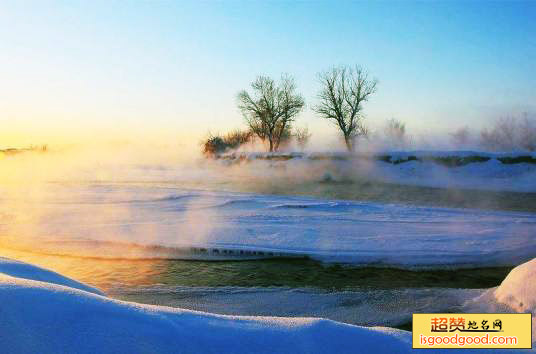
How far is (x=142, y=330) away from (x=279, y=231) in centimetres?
626

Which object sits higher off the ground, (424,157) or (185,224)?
(424,157)

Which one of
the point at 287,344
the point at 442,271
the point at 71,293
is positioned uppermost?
the point at 71,293

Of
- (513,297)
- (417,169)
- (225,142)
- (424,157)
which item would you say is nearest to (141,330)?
(513,297)

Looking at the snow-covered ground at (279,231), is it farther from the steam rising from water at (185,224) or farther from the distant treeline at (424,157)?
the distant treeline at (424,157)

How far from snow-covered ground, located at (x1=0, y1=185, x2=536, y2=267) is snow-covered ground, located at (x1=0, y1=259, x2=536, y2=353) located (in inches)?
165

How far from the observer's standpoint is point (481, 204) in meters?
12.5

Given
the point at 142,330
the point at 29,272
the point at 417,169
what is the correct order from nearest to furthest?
the point at 142,330 < the point at 29,272 < the point at 417,169

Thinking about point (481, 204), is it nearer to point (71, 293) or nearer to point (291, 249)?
point (291, 249)

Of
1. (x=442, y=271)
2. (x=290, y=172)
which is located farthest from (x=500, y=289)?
(x=290, y=172)

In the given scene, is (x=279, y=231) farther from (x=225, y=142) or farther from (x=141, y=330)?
(x=225, y=142)

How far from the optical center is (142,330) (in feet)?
7.62

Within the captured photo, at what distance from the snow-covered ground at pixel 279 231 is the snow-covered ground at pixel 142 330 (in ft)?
13.7

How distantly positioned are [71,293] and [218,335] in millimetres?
886

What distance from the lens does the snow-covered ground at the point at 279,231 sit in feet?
23.0
